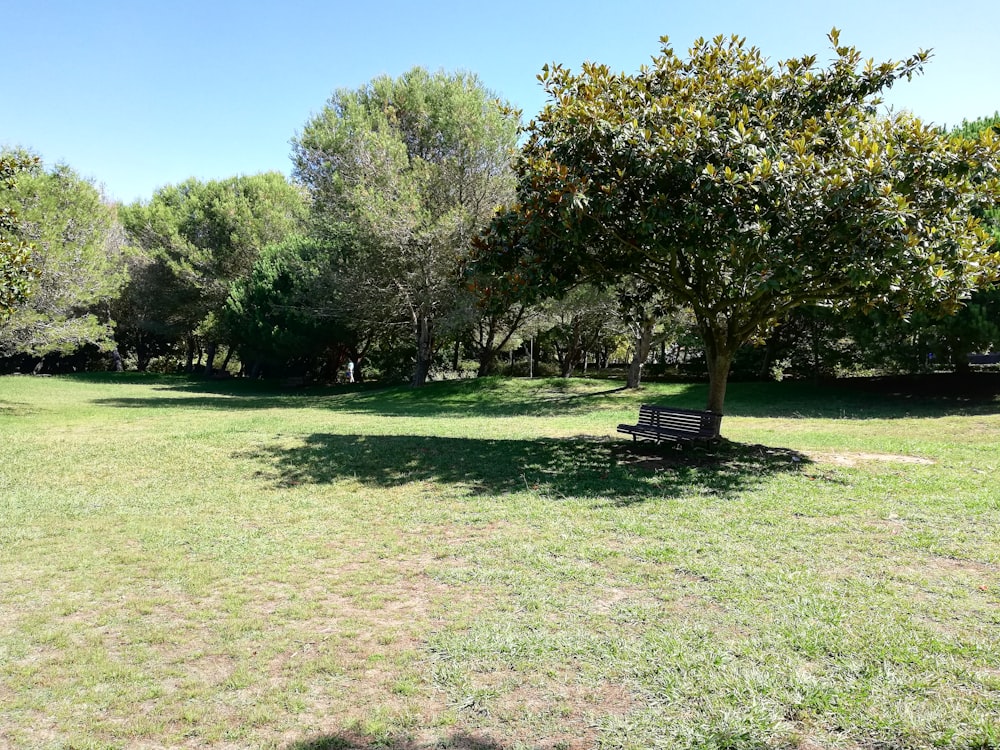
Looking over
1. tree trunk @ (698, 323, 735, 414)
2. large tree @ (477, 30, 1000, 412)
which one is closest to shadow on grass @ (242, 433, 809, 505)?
tree trunk @ (698, 323, 735, 414)

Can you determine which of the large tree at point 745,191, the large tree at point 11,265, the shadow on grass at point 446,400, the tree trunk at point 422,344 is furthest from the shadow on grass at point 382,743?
the tree trunk at point 422,344

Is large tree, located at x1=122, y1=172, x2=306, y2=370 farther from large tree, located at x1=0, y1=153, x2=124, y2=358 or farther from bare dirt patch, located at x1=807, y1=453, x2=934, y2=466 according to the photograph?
bare dirt patch, located at x1=807, y1=453, x2=934, y2=466

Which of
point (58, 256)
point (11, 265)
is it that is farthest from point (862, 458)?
point (58, 256)

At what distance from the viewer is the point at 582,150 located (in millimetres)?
9570

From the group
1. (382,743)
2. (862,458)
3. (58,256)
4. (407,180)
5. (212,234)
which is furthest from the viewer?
(212,234)

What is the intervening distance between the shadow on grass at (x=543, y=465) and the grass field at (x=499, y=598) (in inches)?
2.8

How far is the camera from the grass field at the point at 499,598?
313 centimetres

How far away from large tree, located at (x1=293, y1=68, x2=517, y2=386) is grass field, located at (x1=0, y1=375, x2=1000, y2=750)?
12399 millimetres

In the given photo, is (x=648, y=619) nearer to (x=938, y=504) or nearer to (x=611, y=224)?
(x=938, y=504)

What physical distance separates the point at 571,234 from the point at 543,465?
3.42m

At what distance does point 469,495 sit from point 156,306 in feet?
119

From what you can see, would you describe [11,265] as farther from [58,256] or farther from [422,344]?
[422,344]

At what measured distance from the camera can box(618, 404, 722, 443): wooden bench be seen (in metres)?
10.1

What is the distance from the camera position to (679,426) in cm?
1039
